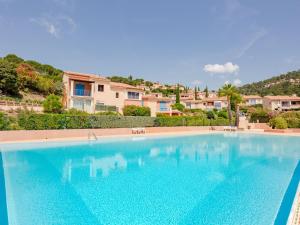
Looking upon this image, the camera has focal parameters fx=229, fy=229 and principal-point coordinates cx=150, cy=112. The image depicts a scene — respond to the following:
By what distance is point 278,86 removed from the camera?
9162 centimetres

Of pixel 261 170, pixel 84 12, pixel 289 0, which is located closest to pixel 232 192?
pixel 261 170

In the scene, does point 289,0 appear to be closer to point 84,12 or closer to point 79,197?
point 84,12

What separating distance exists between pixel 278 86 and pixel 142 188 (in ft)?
324

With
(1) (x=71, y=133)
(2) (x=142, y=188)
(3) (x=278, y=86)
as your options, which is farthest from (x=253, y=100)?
(2) (x=142, y=188)

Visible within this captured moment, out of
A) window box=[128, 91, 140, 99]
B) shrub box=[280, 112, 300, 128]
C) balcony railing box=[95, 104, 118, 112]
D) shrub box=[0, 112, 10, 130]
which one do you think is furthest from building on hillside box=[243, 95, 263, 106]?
shrub box=[0, 112, 10, 130]

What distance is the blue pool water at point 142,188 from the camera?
6.28 meters

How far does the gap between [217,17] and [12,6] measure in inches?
782

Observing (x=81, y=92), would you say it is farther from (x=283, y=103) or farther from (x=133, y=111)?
(x=283, y=103)

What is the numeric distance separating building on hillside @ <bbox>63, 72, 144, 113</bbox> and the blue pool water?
18.6 metres

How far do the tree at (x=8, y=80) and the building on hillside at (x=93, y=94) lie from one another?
25.4ft

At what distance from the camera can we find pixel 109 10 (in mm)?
24078

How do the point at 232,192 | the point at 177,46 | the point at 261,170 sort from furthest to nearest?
the point at 177,46 < the point at 261,170 < the point at 232,192

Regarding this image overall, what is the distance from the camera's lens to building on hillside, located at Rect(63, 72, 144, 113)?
108ft

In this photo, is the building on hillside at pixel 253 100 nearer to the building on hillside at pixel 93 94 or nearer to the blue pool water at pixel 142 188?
the building on hillside at pixel 93 94
